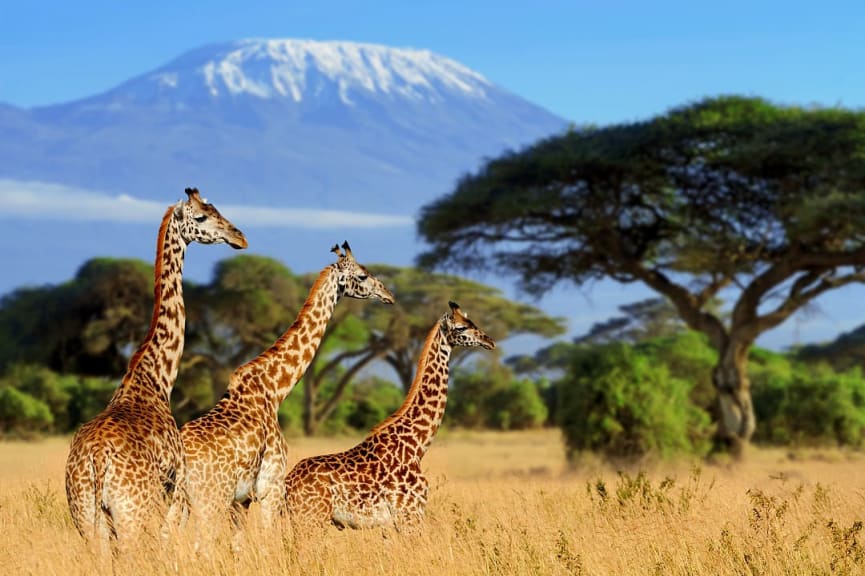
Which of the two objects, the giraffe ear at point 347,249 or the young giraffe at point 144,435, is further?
the giraffe ear at point 347,249

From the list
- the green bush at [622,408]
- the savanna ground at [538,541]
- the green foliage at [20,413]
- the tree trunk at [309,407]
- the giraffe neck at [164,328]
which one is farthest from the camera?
the tree trunk at [309,407]

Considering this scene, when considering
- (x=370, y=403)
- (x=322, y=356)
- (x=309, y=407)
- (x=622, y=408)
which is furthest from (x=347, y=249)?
(x=370, y=403)

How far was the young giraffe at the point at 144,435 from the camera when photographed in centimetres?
688

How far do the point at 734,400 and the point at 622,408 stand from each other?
388cm

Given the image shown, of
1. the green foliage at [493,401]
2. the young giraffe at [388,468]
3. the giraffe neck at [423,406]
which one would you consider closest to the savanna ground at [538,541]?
the young giraffe at [388,468]

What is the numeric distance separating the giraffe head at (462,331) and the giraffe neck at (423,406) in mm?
62

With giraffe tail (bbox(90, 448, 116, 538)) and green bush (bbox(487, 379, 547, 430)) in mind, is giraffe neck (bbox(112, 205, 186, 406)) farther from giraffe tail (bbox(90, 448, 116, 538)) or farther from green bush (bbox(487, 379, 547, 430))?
green bush (bbox(487, 379, 547, 430))

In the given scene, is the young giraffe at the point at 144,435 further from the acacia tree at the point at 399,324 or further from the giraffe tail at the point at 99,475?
the acacia tree at the point at 399,324

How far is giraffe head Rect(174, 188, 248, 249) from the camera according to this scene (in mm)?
8125

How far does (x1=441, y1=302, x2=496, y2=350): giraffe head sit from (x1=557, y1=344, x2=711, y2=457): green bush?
14435 mm

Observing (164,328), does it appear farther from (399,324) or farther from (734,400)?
(399,324)

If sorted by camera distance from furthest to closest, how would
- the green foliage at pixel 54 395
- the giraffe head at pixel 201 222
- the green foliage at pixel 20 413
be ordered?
1. the green foliage at pixel 54 395
2. the green foliage at pixel 20 413
3. the giraffe head at pixel 201 222

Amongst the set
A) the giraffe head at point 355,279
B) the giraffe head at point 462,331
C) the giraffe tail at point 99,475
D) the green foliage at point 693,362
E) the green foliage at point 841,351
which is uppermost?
the green foliage at point 841,351

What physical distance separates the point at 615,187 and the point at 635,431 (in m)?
6.16
